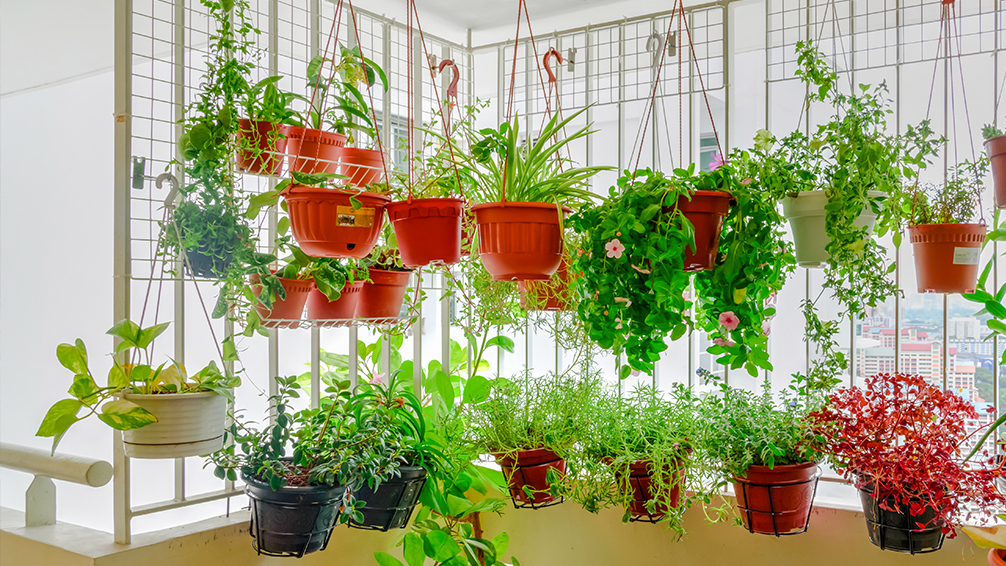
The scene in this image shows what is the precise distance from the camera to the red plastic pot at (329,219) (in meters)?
1.31

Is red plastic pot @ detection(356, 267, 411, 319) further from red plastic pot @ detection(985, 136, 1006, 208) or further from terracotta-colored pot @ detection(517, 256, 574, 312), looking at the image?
red plastic pot @ detection(985, 136, 1006, 208)

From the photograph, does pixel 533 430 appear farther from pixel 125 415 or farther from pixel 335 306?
pixel 125 415

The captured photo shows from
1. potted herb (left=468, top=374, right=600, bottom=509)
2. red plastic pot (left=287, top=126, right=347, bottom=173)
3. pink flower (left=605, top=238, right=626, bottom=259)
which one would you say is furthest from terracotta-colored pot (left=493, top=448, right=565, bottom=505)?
red plastic pot (left=287, top=126, right=347, bottom=173)

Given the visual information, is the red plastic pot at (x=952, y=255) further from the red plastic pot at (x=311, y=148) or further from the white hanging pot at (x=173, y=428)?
the white hanging pot at (x=173, y=428)

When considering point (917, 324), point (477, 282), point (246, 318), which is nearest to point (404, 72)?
point (477, 282)

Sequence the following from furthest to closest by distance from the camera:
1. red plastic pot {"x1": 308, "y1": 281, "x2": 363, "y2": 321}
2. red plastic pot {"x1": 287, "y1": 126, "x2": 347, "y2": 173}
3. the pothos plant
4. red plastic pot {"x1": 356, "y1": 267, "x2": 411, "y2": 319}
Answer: red plastic pot {"x1": 356, "y1": 267, "x2": 411, "y2": 319} < red plastic pot {"x1": 308, "y1": 281, "x2": 363, "y2": 321} < red plastic pot {"x1": 287, "y1": 126, "x2": 347, "y2": 173} < the pothos plant

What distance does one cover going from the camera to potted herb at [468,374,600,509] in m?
1.90

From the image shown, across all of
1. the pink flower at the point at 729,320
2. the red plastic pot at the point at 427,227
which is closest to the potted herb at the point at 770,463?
the pink flower at the point at 729,320

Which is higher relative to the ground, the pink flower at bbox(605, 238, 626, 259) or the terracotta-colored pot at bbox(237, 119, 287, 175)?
the terracotta-colored pot at bbox(237, 119, 287, 175)

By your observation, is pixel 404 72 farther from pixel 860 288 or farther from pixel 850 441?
pixel 850 441

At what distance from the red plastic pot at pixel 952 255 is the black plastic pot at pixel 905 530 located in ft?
1.75

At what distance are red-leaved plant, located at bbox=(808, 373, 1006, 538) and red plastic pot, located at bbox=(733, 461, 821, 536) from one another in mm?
95

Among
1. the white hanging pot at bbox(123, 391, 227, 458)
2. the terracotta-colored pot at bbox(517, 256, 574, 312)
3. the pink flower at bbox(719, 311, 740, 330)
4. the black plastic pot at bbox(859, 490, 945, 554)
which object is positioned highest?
the terracotta-colored pot at bbox(517, 256, 574, 312)

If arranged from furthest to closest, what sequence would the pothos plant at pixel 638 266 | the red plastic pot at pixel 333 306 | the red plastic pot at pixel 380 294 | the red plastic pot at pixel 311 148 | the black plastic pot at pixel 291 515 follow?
the red plastic pot at pixel 380 294 → the red plastic pot at pixel 333 306 → the red plastic pot at pixel 311 148 → the black plastic pot at pixel 291 515 → the pothos plant at pixel 638 266
